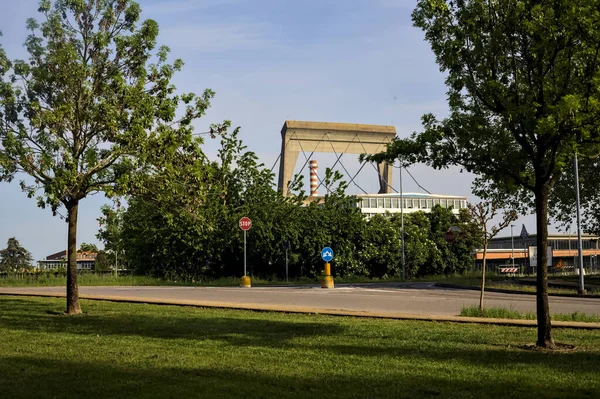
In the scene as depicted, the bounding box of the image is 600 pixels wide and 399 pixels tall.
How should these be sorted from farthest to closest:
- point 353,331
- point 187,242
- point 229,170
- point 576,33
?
point 229,170 < point 187,242 < point 353,331 < point 576,33

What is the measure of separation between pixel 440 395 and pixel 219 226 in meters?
38.5

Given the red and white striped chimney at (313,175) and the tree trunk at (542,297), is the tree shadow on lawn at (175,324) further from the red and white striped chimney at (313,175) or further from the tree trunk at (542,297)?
the red and white striped chimney at (313,175)

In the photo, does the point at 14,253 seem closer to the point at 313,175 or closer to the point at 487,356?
the point at 313,175

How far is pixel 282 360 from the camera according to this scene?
10328mm

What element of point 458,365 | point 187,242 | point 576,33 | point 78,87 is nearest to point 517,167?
point 576,33

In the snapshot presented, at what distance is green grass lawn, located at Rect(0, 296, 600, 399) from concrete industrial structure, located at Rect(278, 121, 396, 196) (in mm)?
66794

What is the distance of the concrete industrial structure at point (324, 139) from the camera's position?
82812 millimetres

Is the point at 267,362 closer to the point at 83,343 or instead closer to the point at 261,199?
the point at 83,343

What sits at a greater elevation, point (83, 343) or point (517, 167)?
point (517, 167)

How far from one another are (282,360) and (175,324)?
569 centimetres

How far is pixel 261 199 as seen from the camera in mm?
47500

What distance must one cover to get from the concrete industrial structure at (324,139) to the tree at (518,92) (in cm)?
6834

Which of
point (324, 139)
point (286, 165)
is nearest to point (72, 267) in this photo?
point (286, 165)

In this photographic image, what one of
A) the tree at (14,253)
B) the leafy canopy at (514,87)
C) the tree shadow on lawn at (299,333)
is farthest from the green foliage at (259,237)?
the tree at (14,253)
